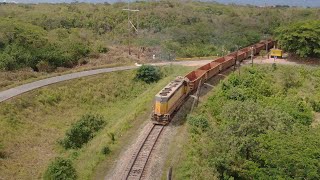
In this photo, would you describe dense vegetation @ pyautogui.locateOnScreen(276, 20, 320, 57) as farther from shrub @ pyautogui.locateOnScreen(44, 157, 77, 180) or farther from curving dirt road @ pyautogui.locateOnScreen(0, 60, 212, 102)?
shrub @ pyautogui.locateOnScreen(44, 157, 77, 180)

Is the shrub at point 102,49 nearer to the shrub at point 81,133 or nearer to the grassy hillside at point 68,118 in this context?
the grassy hillside at point 68,118

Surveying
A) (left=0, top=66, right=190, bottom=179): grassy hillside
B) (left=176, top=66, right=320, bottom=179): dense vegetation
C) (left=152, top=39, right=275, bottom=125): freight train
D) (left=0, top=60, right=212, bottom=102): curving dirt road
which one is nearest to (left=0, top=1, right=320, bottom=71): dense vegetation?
(left=0, top=60, right=212, bottom=102): curving dirt road

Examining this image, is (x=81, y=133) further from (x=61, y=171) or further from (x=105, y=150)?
(x=61, y=171)

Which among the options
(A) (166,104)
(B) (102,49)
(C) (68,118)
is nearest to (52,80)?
(C) (68,118)

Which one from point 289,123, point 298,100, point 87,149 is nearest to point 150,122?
point 87,149

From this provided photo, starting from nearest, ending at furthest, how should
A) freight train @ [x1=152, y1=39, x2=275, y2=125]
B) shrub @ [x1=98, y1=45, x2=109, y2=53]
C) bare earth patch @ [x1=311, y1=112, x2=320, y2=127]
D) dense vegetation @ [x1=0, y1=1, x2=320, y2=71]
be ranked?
1. freight train @ [x1=152, y1=39, x2=275, y2=125]
2. bare earth patch @ [x1=311, y1=112, x2=320, y2=127]
3. dense vegetation @ [x1=0, y1=1, x2=320, y2=71]
4. shrub @ [x1=98, y1=45, x2=109, y2=53]

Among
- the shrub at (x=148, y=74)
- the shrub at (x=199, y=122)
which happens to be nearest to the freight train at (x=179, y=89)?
the shrub at (x=199, y=122)
